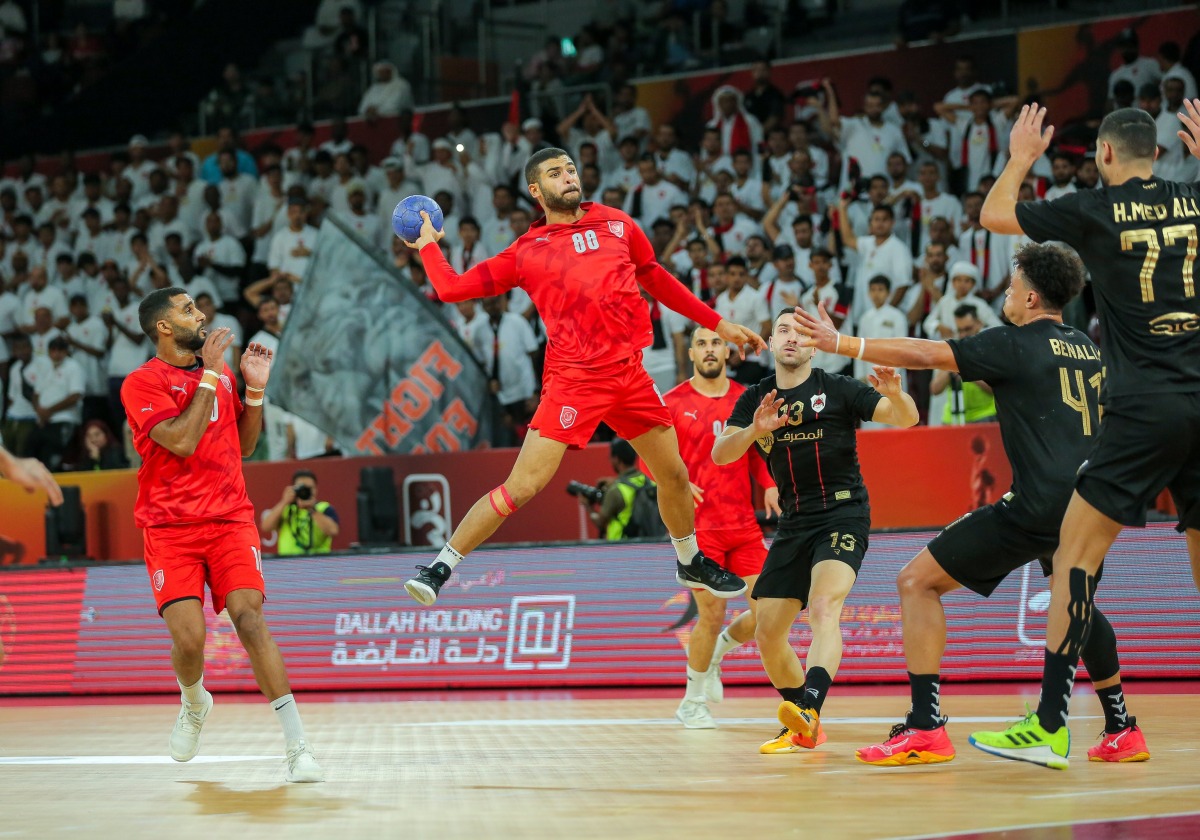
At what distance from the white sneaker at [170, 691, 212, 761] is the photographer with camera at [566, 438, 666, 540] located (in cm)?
537

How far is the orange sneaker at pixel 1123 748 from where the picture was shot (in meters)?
7.11

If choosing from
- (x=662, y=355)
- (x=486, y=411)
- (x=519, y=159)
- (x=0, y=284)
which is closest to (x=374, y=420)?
(x=486, y=411)

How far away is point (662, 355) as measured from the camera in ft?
53.6

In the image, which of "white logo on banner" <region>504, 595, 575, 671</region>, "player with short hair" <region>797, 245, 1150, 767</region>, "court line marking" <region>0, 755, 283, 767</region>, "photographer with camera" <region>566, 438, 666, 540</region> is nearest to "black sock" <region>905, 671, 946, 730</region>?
"player with short hair" <region>797, 245, 1150, 767</region>

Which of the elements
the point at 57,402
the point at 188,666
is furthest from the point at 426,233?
the point at 57,402

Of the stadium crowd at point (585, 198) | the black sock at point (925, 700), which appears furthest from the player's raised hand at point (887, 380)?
the stadium crowd at point (585, 198)

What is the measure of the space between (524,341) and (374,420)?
1.90m

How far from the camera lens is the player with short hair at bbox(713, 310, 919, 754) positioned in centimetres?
820

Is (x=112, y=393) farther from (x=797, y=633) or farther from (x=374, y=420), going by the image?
(x=797, y=633)

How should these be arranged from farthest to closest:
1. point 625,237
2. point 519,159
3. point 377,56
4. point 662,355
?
point 377,56, point 519,159, point 662,355, point 625,237

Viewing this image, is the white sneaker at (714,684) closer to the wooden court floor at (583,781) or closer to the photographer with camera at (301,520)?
the wooden court floor at (583,781)

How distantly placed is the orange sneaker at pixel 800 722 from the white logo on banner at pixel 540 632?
4.84 m

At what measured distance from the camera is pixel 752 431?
828cm

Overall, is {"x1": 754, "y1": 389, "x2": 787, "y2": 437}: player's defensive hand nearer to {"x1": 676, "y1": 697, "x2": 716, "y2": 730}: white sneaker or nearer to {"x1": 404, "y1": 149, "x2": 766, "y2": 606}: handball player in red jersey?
{"x1": 404, "y1": 149, "x2": 766, "y2": 606}: handball player in red jersey
